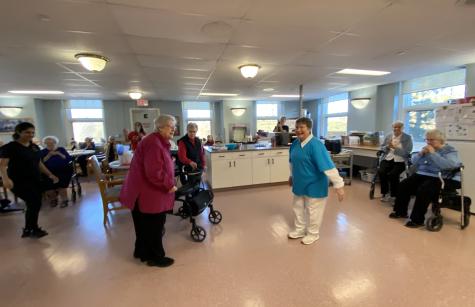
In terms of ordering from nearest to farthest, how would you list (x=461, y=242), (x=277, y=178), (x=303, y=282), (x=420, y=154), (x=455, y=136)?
(x=303, y=282), (x=461, y=242), (x=420, y=154), (x=455, y=136), (x=277, y=178)

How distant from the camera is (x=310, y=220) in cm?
260

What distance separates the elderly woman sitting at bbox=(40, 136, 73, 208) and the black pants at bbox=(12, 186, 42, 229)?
1169 millimetres

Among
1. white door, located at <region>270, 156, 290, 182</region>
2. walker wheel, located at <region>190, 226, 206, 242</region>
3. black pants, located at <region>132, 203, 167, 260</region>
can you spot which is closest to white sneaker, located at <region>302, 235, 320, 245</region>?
walker wheel, located at <region>190, 226, 206, 242</region>

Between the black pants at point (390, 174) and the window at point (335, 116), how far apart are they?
394 cm

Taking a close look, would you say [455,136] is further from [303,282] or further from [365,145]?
[303,282]

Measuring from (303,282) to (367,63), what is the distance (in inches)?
149

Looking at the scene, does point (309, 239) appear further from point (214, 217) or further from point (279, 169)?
point (279, 169)

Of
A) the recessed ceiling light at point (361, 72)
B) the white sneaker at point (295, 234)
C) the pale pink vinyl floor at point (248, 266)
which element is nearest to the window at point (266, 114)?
the recessed ceiling light at point (361, 72)

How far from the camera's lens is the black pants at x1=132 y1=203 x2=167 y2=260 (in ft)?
6.98

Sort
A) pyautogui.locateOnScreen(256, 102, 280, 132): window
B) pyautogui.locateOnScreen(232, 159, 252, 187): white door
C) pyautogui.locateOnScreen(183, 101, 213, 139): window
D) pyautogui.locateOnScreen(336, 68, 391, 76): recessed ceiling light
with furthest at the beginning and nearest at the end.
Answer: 1. pyautogui.locateOnScreen(256, 102, 280, 132): window
2. pyautogui.locateOnScreen(183, 101, 213, 139): window
3. pyautogui.locateOnScreen(232, 159, 252, 187): white door
4. pyautogui.locateOnScreen(336, 68, 391, 76): recessed ceiling light

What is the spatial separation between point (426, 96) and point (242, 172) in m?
4.64

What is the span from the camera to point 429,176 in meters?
3.09

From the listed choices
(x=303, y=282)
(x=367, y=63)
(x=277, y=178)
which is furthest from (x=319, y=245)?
(x=367, y=63)

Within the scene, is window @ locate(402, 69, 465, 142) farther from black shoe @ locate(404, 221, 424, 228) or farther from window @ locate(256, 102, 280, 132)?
window @ locate(256, 102, 280, 132)
